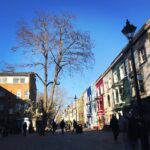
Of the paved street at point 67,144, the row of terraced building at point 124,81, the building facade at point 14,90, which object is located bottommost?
the paved street at point 67,144

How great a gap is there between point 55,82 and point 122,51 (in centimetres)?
821

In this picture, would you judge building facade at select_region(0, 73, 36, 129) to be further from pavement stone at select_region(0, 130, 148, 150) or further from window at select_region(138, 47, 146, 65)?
pavement stone at select_region(0, 130, 148, 150)

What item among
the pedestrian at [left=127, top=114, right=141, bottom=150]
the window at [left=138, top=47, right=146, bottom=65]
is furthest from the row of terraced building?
the pedestrian at [left=127, top=114, right=141, bottom=150]

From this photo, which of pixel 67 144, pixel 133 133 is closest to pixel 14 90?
pixel 67 144

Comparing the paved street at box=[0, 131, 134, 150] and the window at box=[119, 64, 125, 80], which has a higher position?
the window at box=[119, 64, 125, 80]

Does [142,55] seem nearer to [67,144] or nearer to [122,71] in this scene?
[122,71]

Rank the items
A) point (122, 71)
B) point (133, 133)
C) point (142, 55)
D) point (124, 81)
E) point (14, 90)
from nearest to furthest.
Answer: point (133, 133)
point (142, 55)
point (124, 81)
point (122, 71)
point (14, 90)

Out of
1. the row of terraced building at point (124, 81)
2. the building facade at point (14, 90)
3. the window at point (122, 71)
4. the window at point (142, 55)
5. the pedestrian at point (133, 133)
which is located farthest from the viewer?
the building facade at point (14, 90)

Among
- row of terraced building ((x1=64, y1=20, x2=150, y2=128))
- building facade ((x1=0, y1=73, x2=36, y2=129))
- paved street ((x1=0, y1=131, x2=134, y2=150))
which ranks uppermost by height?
building facade ((x1=0, y1=73, x2=36, y2=129))

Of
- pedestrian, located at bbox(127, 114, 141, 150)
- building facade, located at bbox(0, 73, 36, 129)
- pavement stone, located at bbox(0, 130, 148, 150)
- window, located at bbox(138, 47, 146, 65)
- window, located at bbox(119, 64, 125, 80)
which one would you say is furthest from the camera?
building facade, located at bbox(0, 73, 36, 129)

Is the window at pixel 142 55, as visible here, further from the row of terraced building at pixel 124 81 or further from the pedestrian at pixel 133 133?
the pedestrian at pixel 133 133

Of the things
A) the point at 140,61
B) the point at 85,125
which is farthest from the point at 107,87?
the point at 85,125

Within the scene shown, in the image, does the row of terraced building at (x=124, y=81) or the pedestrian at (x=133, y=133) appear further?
the row of terraced building at (x=124, y=81)

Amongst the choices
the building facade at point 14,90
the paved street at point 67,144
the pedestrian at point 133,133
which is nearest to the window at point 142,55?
the paved street at point 67,144
